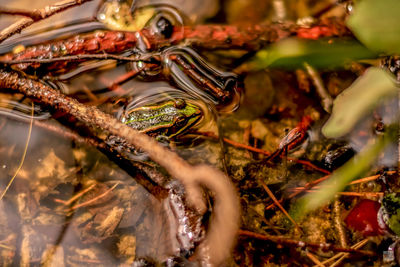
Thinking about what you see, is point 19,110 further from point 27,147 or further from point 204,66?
point 204,66

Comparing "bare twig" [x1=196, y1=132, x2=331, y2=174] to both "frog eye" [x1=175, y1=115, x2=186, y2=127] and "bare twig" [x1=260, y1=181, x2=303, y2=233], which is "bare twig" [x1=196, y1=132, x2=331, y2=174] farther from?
"bare twig" [x1=260, y1=181, x2=303, y2=233]

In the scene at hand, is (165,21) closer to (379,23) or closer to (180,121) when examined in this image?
(180,121)

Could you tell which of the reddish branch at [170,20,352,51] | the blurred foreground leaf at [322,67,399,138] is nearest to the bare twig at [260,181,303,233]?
the blurred foreground leaf at [322,67,399,138]

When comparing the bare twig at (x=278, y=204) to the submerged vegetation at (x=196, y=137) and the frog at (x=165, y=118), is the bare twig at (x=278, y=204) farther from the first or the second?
the frog at (x=165, y=118)

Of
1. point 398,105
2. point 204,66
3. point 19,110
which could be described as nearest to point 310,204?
point 398,105

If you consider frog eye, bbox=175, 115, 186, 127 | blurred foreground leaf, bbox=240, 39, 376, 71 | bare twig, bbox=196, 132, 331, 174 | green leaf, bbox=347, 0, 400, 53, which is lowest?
bare twig, bbox=196, 132, 331, 174

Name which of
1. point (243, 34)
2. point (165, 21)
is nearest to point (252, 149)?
point (243, 34)
